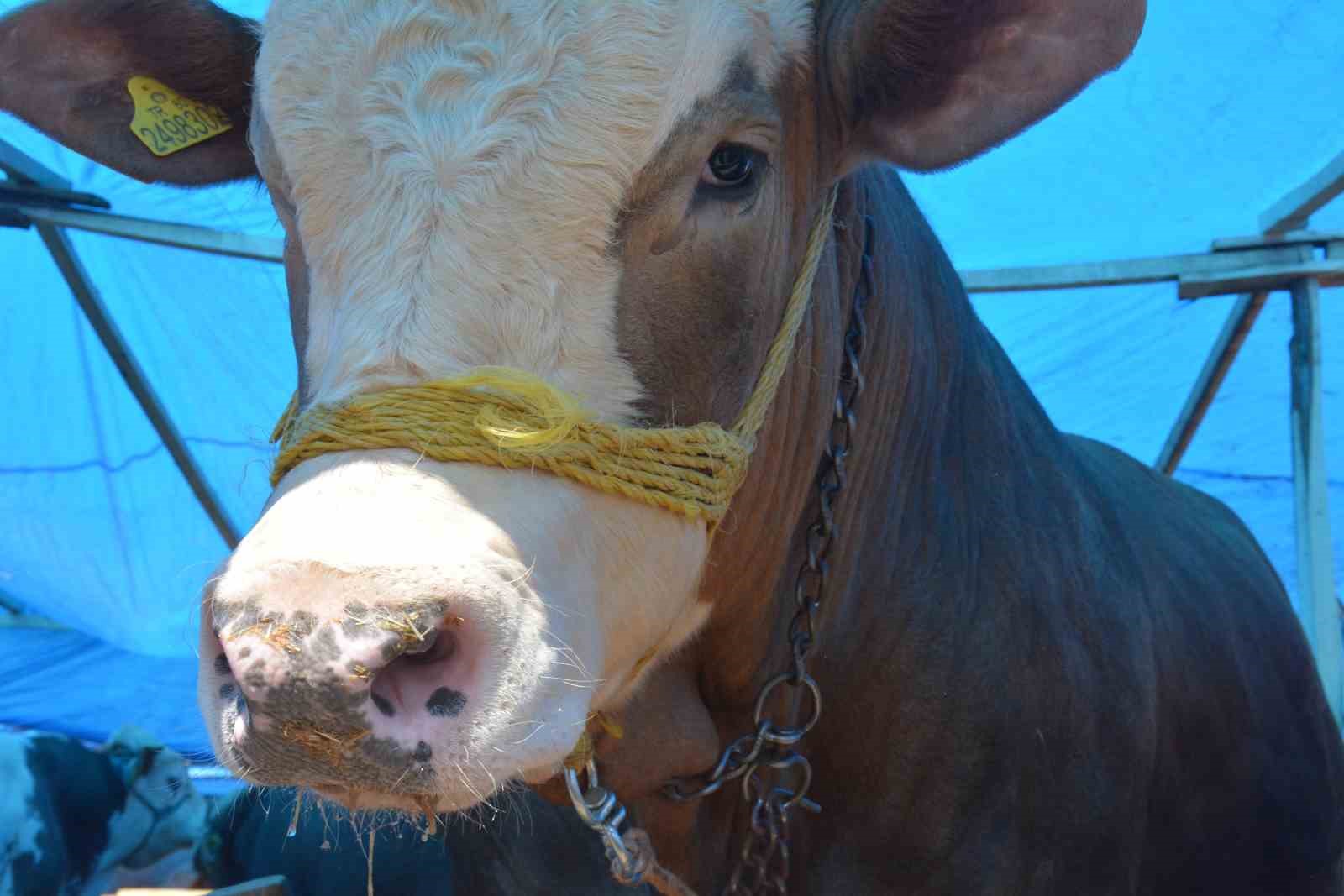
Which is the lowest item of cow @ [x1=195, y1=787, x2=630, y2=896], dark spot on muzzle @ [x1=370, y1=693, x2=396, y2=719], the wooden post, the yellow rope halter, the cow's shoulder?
cow @ [x1=195, y1=787, x2=630, y2=896]

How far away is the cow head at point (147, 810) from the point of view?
631 centimetres

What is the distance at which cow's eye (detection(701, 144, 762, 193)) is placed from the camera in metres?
2.07

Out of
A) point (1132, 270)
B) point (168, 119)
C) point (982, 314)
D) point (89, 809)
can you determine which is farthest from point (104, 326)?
point (1132, 270)

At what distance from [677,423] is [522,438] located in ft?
1.26

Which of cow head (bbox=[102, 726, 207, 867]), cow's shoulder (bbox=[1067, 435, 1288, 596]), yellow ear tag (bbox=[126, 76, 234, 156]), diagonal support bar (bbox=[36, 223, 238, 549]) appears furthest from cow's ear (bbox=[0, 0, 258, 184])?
cow head (bbox=[102, 726, 207, 867])

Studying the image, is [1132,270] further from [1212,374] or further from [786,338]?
[786,338]

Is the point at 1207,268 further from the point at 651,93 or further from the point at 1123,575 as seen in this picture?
the point at 651,93

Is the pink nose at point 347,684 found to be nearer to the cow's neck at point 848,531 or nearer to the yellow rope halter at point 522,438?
the yellow rope halter at point 522,438

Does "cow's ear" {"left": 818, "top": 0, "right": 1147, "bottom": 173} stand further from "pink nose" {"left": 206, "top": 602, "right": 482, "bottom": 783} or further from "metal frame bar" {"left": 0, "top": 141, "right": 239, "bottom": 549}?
"metal frame bar" {"left": 0, "top": 141, "right": 239, "bottom": 549}

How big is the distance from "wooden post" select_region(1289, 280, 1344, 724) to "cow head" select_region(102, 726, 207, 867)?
4878mm

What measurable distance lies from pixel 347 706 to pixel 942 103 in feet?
4.76

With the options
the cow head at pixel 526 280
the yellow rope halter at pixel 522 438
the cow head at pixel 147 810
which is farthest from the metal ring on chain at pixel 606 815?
the cow head at pixel 147 810

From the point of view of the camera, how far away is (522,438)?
1.67 m

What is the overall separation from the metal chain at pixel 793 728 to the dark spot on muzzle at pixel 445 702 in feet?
3.53
